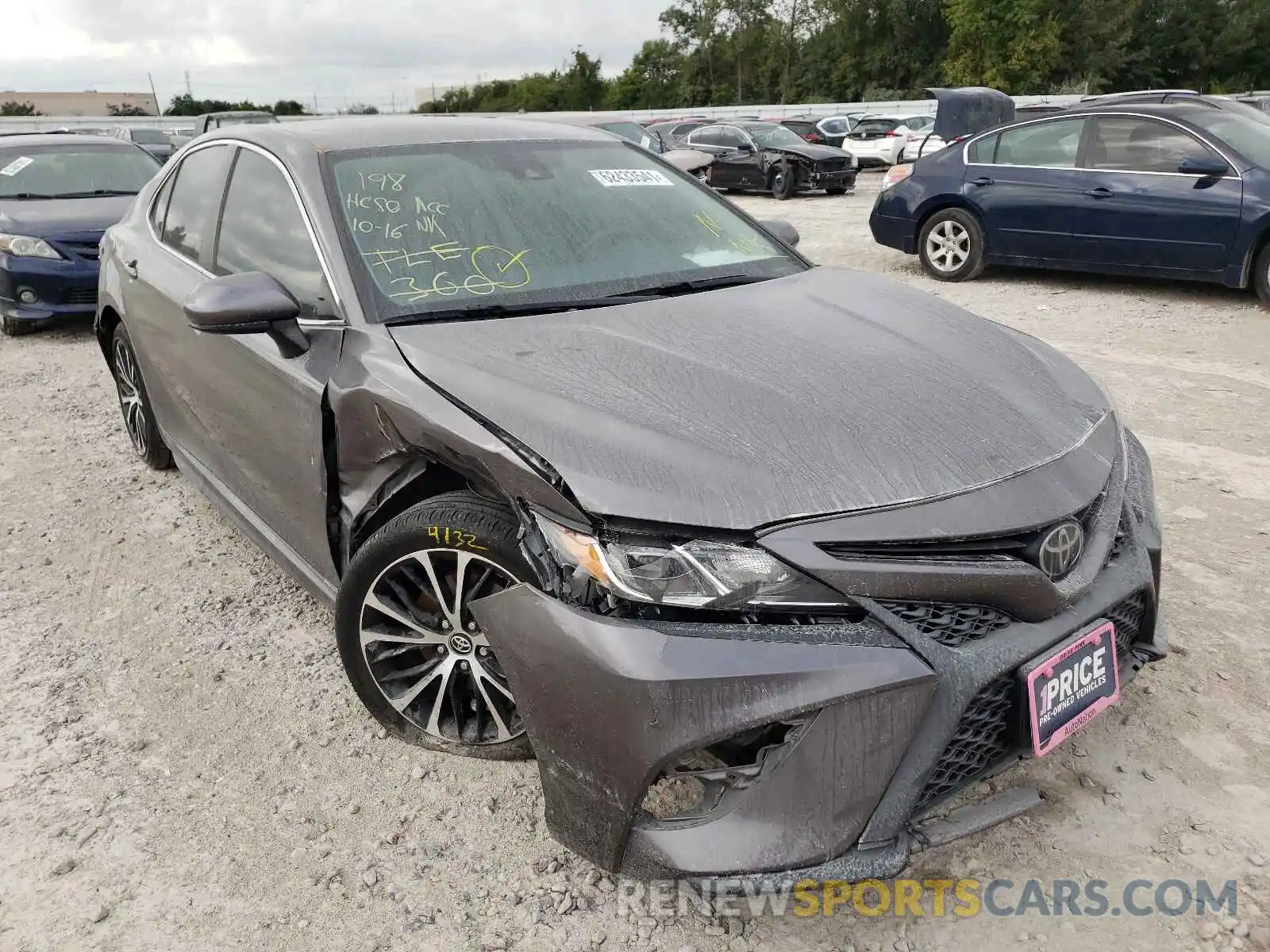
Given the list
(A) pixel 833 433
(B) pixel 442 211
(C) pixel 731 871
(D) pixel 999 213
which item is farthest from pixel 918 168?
(C) pixel 731 871

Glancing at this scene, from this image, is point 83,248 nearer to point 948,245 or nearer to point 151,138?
point 948,245

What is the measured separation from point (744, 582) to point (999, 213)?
756 cm

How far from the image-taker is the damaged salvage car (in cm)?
174

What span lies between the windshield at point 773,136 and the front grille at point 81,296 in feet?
41.6

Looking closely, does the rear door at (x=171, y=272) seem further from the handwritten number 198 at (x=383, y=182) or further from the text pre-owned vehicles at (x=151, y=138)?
the text pre-owned vehicles at (x=151, y=138)

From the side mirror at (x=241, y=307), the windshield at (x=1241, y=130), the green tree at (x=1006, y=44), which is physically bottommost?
the side mirror at (x=241, y=307)

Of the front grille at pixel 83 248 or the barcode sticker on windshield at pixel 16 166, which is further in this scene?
the barcode sticker on windshield at pixel 16 166

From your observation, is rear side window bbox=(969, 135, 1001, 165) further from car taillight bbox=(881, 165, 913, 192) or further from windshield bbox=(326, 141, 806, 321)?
windshield bbox=(326, 141, 806, 321)

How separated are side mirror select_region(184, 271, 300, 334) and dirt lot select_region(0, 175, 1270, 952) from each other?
112 cm

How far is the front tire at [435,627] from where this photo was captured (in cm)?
219

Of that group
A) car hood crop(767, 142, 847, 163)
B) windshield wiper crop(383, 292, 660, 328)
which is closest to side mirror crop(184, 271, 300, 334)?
windshield wiper crop(383, 292, 660, 328)

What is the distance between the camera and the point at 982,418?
215cm

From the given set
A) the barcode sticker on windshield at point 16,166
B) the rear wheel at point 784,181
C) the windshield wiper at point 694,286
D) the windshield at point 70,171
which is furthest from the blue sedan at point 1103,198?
the rear wheel at point 784,181

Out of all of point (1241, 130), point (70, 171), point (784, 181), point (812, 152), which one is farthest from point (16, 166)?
point (812, 152)
